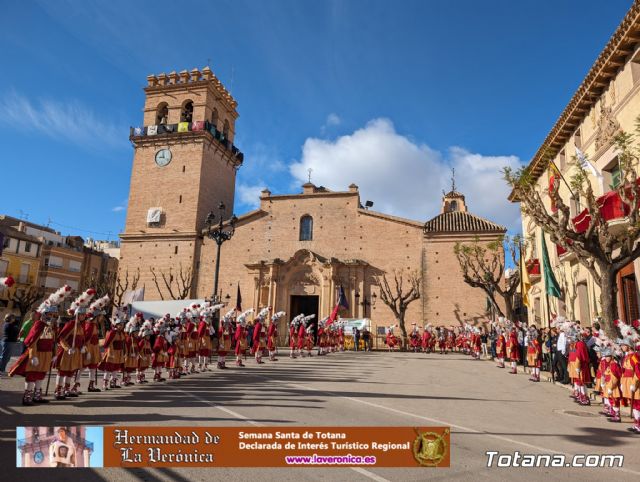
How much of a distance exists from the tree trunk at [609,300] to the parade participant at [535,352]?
13.4 feet

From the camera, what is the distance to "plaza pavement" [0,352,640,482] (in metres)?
4.47

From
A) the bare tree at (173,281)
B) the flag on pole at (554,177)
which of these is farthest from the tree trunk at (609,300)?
the bare tree at (173,281)

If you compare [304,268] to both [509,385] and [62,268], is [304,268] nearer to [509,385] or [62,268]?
[509,385]

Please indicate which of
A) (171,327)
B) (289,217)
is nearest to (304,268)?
(289,217)

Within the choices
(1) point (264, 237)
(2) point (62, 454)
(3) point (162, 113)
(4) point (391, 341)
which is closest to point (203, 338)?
(2) point (62, 454)

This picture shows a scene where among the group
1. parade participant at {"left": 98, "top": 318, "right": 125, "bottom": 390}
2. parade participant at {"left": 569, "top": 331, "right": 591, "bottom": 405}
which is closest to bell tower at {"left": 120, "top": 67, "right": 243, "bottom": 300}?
parade participant at {"left": 98, "top": 318, "right": 125, "bottom": 390}

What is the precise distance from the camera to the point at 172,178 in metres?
36.5

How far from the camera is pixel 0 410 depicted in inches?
280

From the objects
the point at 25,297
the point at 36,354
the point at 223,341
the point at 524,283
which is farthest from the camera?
the point at 25,297

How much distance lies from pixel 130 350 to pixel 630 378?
36.0 ft

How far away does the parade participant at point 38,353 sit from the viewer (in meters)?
7.79

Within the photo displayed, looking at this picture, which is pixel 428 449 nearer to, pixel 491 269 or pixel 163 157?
pixel 491 269

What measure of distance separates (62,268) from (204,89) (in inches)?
1052

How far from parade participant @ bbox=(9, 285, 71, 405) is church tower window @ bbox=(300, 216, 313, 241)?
26287 mm
